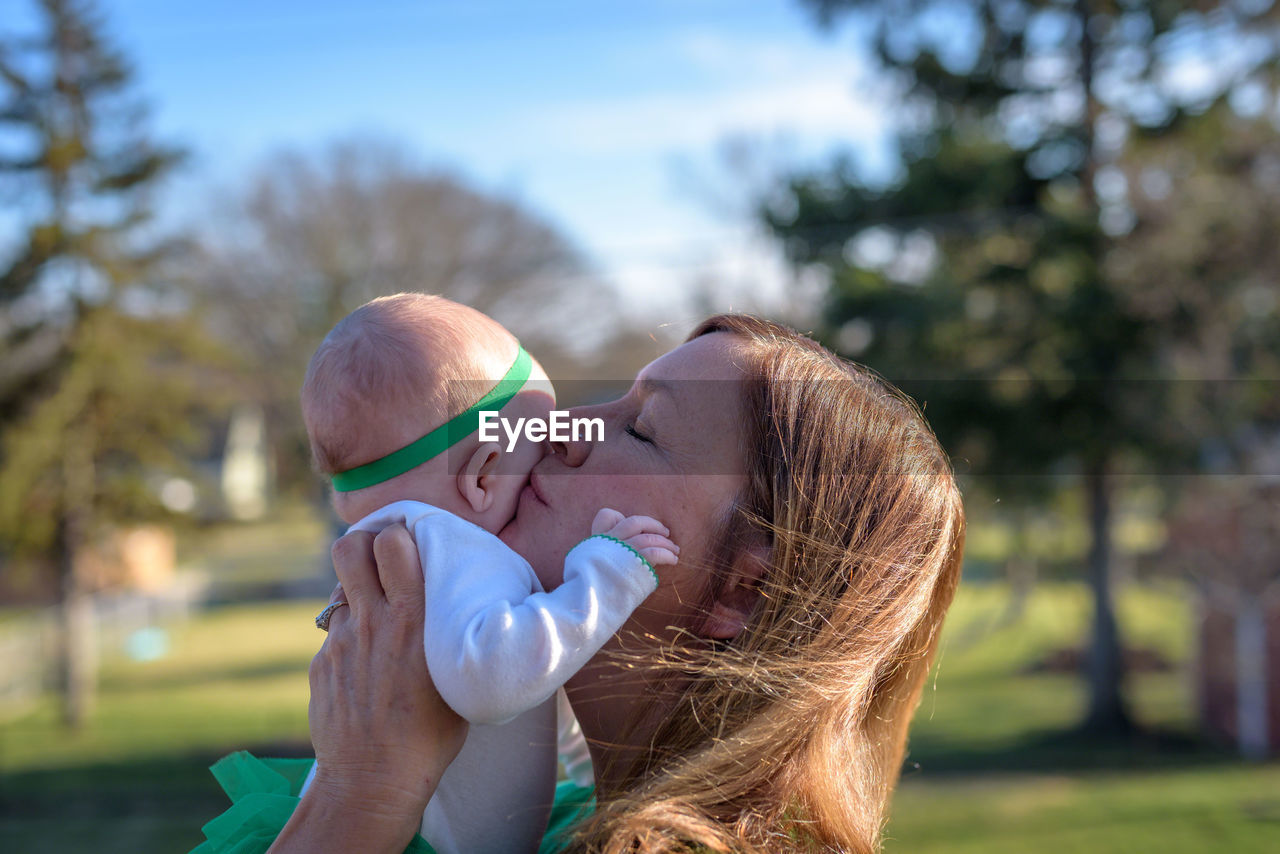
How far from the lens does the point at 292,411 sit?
25750mm

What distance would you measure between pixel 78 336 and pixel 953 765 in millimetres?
15017

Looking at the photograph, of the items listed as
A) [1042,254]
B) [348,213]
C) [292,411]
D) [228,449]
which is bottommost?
[228,449]

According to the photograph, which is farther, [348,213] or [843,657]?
[348,213]

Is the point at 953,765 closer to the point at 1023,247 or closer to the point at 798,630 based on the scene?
the point at 1023,247

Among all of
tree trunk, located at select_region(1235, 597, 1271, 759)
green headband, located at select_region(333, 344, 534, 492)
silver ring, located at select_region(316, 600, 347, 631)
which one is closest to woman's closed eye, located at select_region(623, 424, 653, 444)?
green headband, located at select_region(333, 344, 534, 492)

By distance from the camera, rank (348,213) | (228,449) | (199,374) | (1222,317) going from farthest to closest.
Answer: (228,449)
(348,213)
(199,374)
(1222,317)

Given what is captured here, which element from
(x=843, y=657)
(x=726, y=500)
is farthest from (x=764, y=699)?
(x=726, y=500)

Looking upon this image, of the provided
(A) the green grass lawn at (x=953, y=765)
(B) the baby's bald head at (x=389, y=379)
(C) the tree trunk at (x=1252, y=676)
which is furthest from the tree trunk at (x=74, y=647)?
(B) the baby's bald head at (x=389, y=379)

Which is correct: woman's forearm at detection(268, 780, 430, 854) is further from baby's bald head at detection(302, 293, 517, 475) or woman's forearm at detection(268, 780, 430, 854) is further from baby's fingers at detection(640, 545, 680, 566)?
baby's bald head at detection(302, 293, 517, 475)

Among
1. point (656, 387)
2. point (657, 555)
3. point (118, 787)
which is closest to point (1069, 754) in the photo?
point (118, 787)

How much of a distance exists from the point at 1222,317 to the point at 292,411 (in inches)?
827

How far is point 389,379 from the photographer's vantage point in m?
1.67

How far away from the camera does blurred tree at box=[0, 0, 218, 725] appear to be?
53.5 feet

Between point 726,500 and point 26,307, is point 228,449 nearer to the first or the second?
point 26,307
